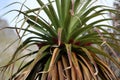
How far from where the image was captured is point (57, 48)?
3.78 metres

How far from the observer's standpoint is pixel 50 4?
153 inches

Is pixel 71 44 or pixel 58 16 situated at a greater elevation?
pixel 58 16

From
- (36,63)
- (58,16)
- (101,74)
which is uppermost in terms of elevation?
(58,16)

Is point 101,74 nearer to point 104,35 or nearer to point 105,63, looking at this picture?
point 105,63

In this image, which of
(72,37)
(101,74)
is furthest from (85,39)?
(101,74)

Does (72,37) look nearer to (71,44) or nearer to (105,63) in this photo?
(71,44)

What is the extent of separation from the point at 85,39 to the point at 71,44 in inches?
5.7

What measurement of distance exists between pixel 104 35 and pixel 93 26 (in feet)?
0.76

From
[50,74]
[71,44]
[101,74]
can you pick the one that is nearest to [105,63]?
[101,74]

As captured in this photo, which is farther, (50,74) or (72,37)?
(72,37)

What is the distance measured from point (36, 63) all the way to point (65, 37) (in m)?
0.38

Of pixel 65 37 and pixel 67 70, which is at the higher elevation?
pixel 65 37

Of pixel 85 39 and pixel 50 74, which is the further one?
pixel 85 39

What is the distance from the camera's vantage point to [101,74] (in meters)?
3.90
